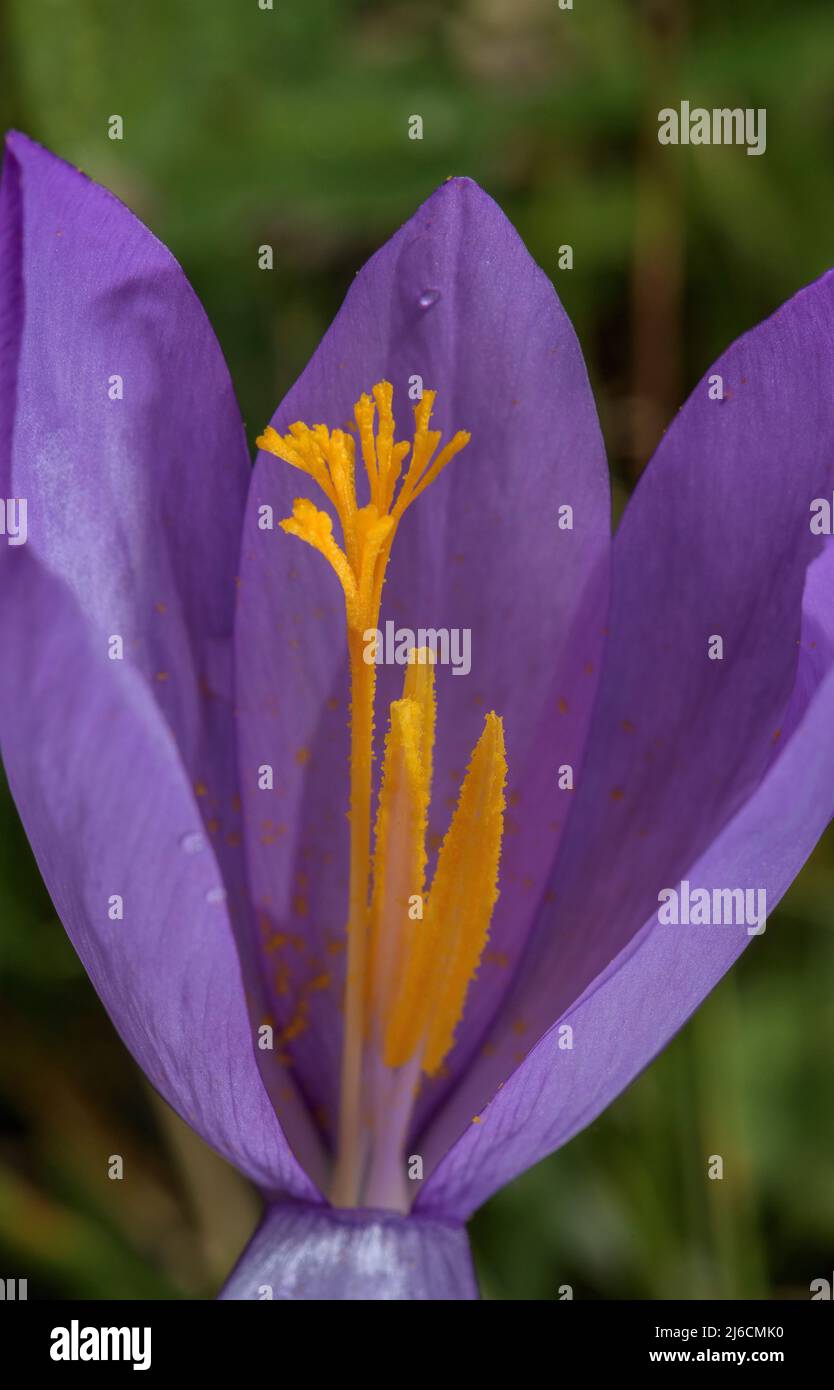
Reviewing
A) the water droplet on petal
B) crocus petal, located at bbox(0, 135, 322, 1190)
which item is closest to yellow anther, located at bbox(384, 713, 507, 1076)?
crocus petal, located at bbox(0, 135, 322, 1190)

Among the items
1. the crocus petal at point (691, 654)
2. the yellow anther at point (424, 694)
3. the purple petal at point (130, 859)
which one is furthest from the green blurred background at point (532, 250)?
the purple petal at point (130, 859)

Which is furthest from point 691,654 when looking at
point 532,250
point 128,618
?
point 532,250

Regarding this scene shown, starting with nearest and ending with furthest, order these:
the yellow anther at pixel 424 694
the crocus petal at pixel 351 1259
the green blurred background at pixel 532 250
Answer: the crocus petal at pixel 351 1259 < the yellow anther at pixel 424 694 < the green blurred background at pixel 532 250

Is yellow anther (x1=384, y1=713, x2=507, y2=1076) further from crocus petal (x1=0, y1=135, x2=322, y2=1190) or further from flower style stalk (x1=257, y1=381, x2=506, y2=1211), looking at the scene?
crocus petal (x1=0, y1=135, x2=322, y2=1190)

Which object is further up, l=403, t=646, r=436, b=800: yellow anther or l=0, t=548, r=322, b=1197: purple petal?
l=403, t=646, r=436, b=800: yellow anther

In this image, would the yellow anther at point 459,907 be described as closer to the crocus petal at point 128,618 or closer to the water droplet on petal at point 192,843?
the crocus petal at point 128,618

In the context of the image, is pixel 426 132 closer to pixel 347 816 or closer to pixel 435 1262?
pixel 347 816
